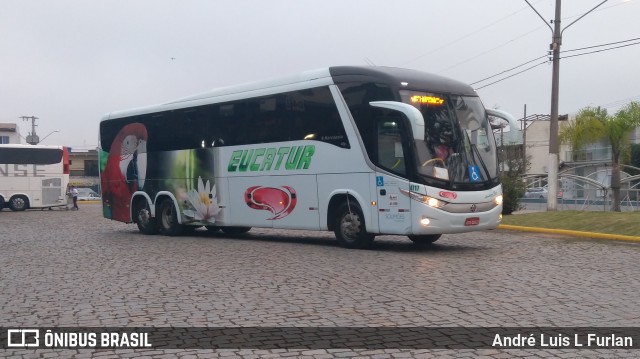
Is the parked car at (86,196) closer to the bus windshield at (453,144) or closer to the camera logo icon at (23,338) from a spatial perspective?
the bus windshield at (453,144)

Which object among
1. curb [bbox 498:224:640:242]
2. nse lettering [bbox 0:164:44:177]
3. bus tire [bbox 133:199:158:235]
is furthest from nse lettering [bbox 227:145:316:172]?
nse lettering [bbox 0:164:44:177]

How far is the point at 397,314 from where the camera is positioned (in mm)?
7949

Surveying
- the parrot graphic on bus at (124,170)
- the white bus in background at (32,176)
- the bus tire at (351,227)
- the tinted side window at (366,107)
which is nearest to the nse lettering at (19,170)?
the white bus in background at (32,176)

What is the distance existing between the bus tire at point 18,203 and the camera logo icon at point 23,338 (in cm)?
3633

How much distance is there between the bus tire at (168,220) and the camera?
20.4 m

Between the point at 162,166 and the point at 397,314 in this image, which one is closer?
the point at 397,314

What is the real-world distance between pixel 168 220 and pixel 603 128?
41.0m

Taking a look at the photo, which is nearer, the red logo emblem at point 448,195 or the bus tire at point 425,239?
the red logo emblem at point 448,195

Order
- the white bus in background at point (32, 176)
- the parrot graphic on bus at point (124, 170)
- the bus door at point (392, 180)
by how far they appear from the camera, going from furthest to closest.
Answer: the white bus in background at point (32, 176)
the parrot graphic on bus at point (124, 170)
the bus door at point (392, 180)

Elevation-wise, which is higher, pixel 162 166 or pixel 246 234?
pixel 162 166

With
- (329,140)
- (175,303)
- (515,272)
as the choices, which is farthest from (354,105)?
(175,303)

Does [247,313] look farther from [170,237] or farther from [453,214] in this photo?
[170,237]

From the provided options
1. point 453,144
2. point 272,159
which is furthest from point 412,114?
point 272,159

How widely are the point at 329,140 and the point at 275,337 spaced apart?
8884 mm
